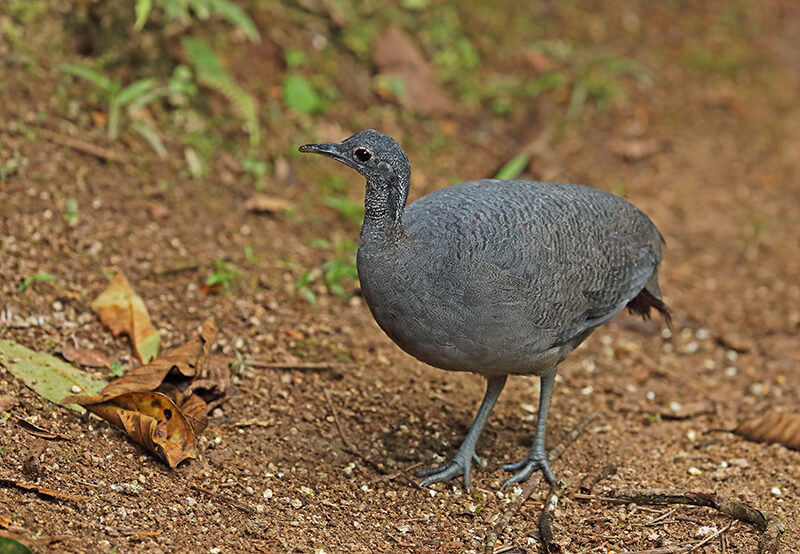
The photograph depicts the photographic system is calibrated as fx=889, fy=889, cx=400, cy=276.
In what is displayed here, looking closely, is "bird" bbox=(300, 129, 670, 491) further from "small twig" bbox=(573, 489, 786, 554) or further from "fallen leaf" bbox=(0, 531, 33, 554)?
"fallen leaf" bbox=(0, 531, 33, 554)

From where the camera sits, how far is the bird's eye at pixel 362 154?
157 inches

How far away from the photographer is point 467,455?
4.82m

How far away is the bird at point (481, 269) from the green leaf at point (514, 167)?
294cm

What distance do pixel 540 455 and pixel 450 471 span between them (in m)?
0.53

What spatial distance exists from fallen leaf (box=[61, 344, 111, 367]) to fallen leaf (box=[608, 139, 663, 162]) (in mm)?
5621

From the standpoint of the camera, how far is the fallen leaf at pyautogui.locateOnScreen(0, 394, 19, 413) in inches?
166

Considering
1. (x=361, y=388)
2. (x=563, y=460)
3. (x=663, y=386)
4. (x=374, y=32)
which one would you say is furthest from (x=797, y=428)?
(x=374, y=32)

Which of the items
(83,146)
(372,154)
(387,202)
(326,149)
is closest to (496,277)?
(387,202)

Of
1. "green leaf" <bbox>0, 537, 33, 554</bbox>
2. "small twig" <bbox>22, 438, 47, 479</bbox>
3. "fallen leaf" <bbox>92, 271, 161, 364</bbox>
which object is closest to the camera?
"green leaf" <bbox>0, 537, 33, 554</bbox>

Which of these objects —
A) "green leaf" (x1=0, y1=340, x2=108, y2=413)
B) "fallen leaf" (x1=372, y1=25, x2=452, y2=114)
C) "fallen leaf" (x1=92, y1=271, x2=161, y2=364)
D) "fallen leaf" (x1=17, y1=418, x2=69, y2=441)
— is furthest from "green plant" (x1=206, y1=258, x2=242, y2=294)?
"fallen leaf" (x1=372, y1=25, x2=452, y2=114)

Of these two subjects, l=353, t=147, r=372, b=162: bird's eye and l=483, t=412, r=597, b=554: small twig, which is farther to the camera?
l=483, t=412, r=597, b=554: small twig

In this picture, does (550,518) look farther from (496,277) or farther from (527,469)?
(496,277)

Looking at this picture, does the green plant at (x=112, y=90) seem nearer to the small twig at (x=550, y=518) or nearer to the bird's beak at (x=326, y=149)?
the bird's beak at (x=326, y=149)

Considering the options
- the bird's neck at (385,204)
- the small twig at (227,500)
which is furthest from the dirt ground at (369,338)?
the bird's neck at (385,204)
